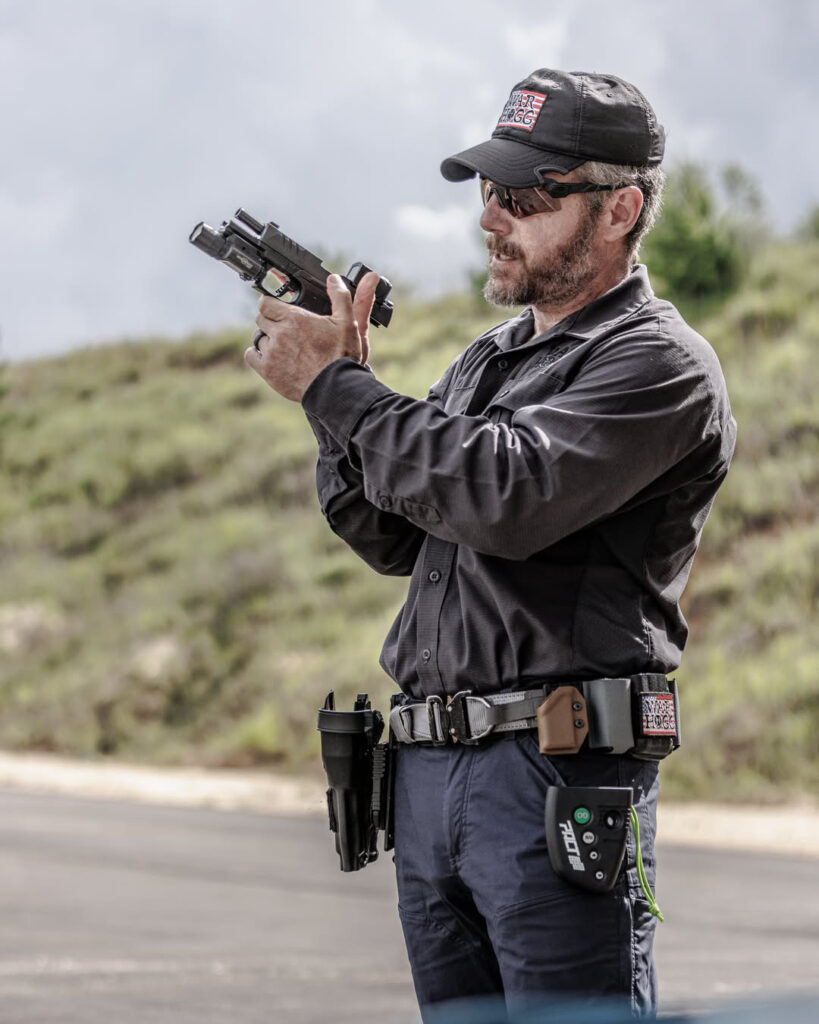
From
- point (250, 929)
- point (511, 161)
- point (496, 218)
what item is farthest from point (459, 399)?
point (250, 929)

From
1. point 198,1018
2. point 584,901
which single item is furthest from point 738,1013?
point 198,1018

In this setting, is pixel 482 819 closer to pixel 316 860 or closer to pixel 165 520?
pixel 316 860

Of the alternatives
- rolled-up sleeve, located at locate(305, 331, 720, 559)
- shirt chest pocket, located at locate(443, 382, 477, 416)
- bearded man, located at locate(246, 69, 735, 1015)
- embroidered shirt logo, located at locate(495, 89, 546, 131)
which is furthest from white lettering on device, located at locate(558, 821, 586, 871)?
embroidered shirt logo, located at locate(495, 89, 546, 131)

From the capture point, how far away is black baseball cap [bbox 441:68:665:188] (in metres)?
3.04

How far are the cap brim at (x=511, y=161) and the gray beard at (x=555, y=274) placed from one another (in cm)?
11

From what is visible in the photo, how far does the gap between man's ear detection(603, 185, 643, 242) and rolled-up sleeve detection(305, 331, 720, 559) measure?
286 millimetres

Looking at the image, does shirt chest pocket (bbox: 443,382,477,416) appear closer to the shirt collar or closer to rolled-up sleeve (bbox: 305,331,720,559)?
the shirt collar

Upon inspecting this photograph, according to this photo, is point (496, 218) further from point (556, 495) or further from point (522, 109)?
point (556, 495)

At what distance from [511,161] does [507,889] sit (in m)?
1.39

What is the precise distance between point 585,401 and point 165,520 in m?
32.1

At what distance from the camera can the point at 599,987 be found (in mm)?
2734

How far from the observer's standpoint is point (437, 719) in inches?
116

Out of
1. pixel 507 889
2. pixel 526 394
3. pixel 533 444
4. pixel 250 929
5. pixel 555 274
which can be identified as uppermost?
pixel 555 274

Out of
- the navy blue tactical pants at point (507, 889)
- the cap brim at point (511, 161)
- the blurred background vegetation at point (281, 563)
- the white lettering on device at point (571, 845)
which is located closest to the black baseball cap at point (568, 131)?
the cap brim at point (511, 161)
